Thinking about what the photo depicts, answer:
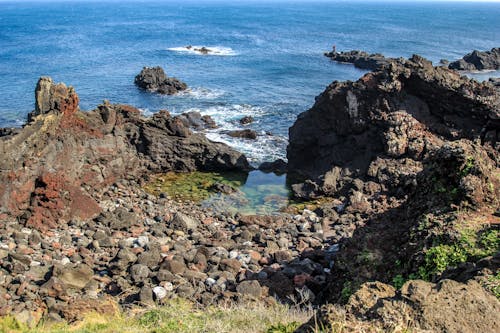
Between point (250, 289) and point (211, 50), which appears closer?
point (250, 289)

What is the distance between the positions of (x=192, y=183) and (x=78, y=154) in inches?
248

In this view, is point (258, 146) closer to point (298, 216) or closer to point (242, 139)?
point (242, 139)

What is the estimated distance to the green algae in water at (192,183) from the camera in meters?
25.3

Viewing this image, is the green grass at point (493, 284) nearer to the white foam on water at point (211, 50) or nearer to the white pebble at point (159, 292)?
the white pebble at point (159, 292)

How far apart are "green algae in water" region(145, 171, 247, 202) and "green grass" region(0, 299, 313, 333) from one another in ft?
43.5

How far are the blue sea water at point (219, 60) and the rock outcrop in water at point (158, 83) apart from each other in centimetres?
143

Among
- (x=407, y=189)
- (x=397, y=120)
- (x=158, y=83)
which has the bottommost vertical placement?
(x=158, y=83)

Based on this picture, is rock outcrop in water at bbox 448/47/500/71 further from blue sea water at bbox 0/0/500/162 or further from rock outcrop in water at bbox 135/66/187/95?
rock outcrop in water at bbox 135/66/187/95

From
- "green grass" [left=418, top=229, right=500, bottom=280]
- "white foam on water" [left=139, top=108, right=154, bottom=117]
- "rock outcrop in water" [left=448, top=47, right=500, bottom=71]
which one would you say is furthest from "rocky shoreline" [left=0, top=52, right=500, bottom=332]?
"rock outcrop in water" [left=448, top=47, right=500, bottom=71]

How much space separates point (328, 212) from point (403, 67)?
29.9 ft

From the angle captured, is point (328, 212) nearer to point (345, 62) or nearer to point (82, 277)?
point (82, 277)

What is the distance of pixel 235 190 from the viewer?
26250 mm

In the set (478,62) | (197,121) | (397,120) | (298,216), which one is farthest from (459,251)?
(478,62)

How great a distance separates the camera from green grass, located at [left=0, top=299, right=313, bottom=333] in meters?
9.35
